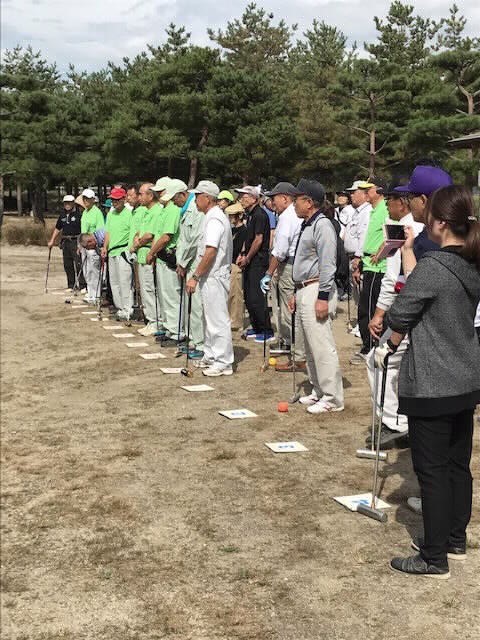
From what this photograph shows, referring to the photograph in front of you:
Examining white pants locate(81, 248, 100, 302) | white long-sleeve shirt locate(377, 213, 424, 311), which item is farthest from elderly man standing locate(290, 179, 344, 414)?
white pants locate(81, 248, 100, 302)

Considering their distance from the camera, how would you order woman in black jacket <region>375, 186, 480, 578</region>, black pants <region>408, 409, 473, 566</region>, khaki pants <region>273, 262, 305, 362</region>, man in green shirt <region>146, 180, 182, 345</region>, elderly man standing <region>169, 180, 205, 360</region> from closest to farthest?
1. woman in black jacket <region>375, 186, 480, 578</region>
2. black pants <region>408, 409, 473, 566</region>
3. khaki pants <region>273, 262, 305, 362</region>
4. elderly man standing <region>169, 180, 205, 360</region>
5. man in green shirt <region>146, 180, 182, 345</region>

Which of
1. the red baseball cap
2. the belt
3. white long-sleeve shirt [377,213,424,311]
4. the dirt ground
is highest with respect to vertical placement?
the red baseball cap

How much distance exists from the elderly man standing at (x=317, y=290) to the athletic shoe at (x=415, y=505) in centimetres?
213

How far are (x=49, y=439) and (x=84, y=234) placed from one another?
337 inches

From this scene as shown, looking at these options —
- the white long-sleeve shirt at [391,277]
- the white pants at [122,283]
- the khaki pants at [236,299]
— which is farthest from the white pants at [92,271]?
the white long-sleeve shirt at [391,277]

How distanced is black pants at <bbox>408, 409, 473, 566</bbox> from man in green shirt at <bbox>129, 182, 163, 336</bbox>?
7714 millimetres

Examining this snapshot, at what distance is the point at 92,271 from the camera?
15.8m

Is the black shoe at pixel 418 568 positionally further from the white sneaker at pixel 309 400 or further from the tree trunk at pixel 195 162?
the tree trunk at pixel 195 162

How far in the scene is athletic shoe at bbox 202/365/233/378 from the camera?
355 inches

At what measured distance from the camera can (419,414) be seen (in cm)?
377

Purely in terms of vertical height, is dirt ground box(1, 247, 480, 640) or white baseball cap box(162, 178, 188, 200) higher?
white baseball cap box(162, 178, 188, 200)

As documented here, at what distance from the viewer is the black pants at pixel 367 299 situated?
8109 millimetres

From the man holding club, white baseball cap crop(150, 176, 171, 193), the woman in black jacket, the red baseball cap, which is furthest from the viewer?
the man holding club

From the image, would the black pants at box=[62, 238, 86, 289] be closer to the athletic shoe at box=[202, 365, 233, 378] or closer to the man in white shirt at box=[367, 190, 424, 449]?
the athletic shoe at box=[202, 365, 233, 378]
